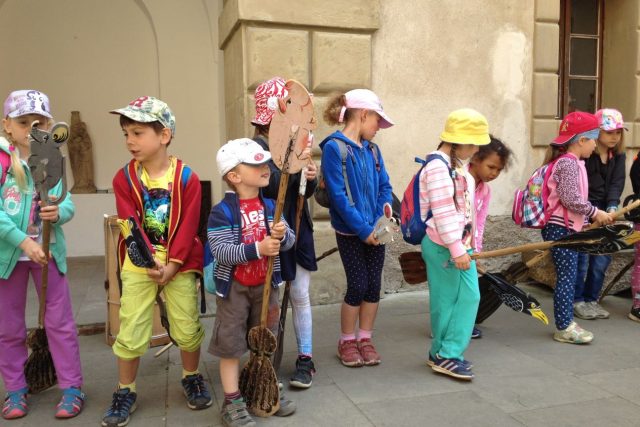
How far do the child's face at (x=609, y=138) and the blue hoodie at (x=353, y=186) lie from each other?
225 centimetres

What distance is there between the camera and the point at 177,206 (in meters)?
2.80

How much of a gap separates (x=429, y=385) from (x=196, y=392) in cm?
129

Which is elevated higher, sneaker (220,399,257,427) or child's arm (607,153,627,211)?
child's arm (607,153,627,211)

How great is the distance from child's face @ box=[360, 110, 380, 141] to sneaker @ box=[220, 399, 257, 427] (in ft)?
5.55

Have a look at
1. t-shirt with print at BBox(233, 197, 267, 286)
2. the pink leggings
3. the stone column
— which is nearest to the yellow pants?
t-shirt with print at BBox(233, 197, 267, 286)

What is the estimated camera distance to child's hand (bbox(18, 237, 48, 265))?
2746mm

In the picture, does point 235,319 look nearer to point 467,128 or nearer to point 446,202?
point 446,202

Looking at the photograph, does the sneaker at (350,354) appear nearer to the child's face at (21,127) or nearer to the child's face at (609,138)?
the child's face at (21,127)

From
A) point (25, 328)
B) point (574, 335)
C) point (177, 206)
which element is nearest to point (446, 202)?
point (177, 206)

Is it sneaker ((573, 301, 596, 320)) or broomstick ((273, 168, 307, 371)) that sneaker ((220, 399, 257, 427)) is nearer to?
broomstick ((273, 168, 307, 371))

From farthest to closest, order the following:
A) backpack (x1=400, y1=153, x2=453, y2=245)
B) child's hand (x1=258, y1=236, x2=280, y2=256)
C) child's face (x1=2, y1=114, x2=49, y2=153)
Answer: backpack (x1=400, y1=153, x2=453, y2=245) < child's face (x1=2, y1=114, x2=49, y2=153) < child's hand (x1=258, y1=236, x2=280, y2=256)

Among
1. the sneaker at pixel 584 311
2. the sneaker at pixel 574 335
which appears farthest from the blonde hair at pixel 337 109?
the sneaker at pixel 584 311

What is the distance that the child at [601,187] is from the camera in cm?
462

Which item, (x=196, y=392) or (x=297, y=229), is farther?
(x=297, y=229)
